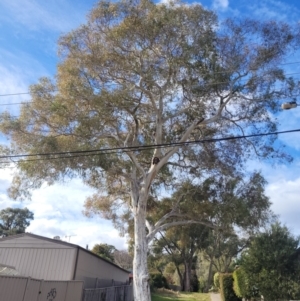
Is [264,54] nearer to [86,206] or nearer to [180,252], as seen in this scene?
[86,206]

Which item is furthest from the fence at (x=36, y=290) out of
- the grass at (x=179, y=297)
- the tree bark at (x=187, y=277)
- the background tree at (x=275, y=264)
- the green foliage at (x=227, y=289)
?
the tree bark at (x=187, y=277)

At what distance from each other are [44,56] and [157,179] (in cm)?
849

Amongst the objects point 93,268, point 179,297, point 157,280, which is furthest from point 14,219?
point 93,268

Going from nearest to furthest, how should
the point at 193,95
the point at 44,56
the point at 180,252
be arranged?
the point at 44,56
the point at 193,95
the point at 180,252

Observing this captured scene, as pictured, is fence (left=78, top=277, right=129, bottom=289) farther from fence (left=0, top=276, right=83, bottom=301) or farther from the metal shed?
fence (left=0, top=276, right=83, bottom=301)

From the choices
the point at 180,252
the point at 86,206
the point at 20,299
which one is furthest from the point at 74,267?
the point at 180,252

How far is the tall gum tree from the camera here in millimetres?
13227

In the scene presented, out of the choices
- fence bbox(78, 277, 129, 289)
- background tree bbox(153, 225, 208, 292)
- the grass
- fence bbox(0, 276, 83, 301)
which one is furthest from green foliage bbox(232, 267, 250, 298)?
background tree bbox(153, 225, 208, 292)

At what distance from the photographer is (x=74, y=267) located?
15461mm

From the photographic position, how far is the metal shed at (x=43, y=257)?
A: 50.7 feet

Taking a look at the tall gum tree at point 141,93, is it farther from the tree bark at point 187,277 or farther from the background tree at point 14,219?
the background tree at point 14,219

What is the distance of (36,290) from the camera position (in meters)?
10.6

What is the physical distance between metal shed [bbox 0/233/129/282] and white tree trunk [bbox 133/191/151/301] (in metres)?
3.82

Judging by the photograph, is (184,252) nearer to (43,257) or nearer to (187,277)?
(187,277)
